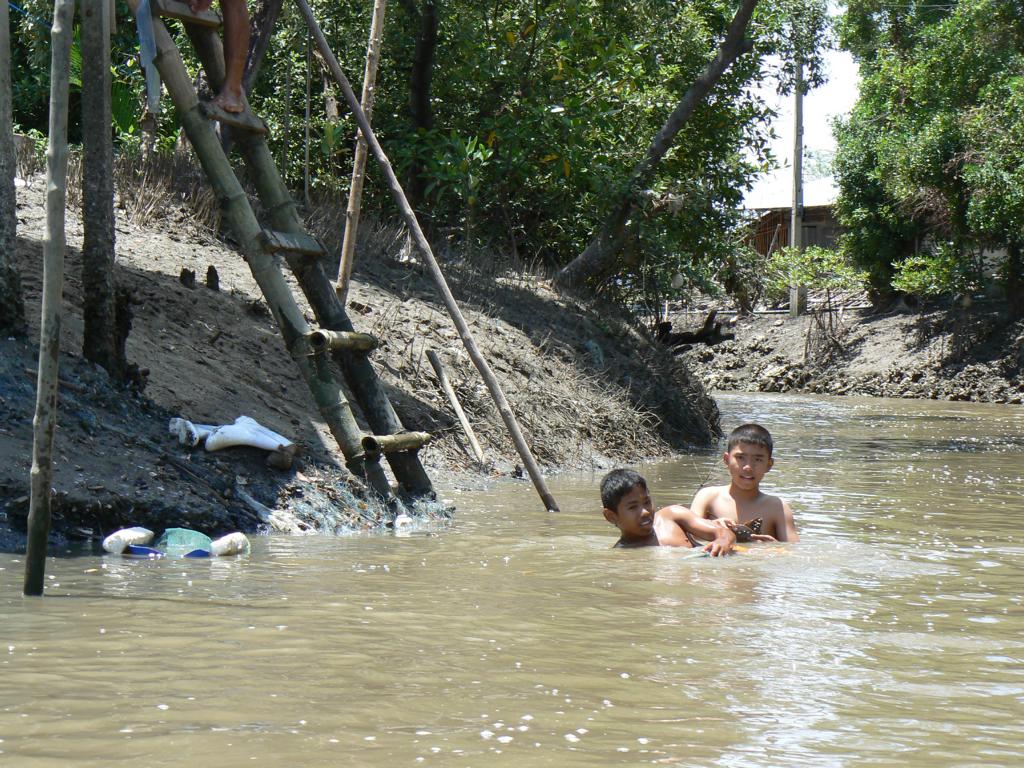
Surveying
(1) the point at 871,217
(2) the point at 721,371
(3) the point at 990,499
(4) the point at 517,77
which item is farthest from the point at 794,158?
(3) the point at 990,499

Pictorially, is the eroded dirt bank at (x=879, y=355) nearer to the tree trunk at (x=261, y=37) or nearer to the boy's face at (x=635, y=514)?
the tree trunk at (x=261, y=37)

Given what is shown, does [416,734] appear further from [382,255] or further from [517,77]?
[517,77]

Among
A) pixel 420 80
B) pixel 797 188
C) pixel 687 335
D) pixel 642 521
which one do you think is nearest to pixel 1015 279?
pixel 797 188

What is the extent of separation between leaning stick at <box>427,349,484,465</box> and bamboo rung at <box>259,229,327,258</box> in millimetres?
2846

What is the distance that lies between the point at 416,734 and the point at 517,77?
1372cm

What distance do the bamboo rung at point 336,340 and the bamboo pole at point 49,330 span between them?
2.73m

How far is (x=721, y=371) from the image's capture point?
1316 inches

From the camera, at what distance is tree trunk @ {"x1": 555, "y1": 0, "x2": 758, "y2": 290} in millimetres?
16500

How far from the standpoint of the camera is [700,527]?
7359 millimetres

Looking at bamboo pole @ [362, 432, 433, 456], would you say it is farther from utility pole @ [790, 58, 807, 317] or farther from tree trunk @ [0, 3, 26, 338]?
utility pole @ [790, 58, 807, 317]

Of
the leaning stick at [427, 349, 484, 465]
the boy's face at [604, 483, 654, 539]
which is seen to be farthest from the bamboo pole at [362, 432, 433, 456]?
the leaning stick at [427, 349, 484, 465]

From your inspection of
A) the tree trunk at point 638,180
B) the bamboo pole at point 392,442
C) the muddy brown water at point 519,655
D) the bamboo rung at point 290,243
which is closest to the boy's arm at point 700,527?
the muddy brown water at point 519,655

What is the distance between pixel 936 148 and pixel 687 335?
12.8m

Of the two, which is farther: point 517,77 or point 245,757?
point 517,77
